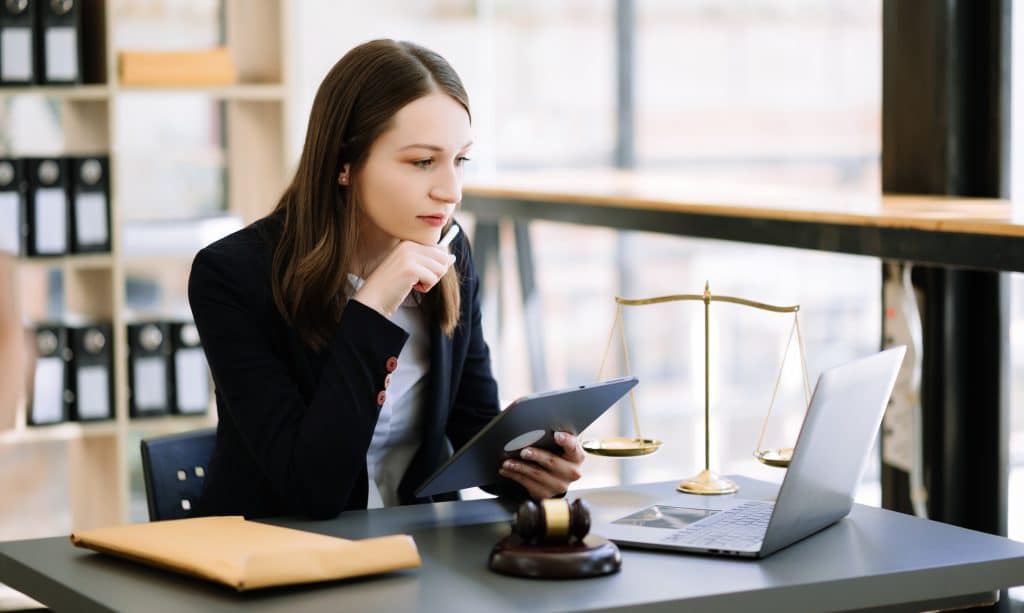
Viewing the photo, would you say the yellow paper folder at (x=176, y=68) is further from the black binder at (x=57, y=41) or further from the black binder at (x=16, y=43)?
the black binder at (x=16, y=43)

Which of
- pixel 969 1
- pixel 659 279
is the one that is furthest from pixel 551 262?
pixel 969 1

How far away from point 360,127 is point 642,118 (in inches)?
134

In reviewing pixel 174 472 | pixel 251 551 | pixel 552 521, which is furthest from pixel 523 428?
pixel 174 472

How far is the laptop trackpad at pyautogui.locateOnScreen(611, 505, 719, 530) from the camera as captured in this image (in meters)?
1.61

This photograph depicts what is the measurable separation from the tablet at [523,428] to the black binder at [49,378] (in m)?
2.29

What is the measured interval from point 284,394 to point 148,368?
2.21m

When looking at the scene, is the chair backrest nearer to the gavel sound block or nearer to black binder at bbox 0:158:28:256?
the gavel sound block

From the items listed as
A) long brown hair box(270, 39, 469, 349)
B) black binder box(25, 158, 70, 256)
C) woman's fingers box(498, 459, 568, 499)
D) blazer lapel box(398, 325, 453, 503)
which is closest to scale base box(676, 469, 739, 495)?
woman's fingers box(498, 459, 568, 499)

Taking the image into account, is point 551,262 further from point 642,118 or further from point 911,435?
point 911,435

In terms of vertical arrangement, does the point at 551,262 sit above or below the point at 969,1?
below

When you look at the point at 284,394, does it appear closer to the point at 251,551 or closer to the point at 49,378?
the point at 251,551

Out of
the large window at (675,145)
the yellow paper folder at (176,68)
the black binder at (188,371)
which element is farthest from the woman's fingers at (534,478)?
the large window at (675,145)

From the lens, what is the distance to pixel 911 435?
2.64 m

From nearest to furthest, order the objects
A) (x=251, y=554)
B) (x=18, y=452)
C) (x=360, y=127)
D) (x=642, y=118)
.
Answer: (x=251, y=554) < (x=360, y=127) < (x=18, y=452) < (x=642, y=118)
